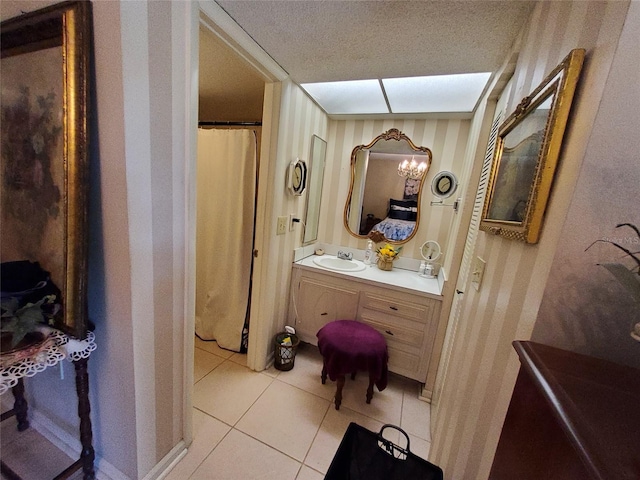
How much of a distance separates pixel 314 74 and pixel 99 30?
3.38 feet

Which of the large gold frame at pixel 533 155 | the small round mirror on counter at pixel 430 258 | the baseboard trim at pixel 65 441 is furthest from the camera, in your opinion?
the small round mirror on counter at pixel 430 258

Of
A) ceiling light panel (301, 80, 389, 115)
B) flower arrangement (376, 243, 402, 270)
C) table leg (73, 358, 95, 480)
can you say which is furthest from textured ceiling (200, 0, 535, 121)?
table leg (73, 358, 95, 480)

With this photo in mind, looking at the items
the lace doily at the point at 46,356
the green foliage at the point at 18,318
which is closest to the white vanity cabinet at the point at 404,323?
the lace doily at the point at 46,356

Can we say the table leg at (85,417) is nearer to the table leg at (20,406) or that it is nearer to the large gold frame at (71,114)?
the large gold frame at (71,114)

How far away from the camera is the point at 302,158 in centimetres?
186

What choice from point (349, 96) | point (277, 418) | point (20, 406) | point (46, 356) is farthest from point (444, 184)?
point (20, 406)

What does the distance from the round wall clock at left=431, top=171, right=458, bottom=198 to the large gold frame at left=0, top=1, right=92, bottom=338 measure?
2.09 meters

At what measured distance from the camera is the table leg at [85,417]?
36.0 inches

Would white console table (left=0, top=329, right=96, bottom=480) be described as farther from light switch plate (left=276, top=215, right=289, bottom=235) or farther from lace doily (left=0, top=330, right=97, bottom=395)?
light switch plate (left=276, top=215, right=289, bottom=235)

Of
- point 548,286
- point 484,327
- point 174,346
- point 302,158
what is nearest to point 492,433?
point 484,327

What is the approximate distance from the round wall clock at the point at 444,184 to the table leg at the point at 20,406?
9.17ft

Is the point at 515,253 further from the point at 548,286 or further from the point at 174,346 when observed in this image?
the point at 174,346

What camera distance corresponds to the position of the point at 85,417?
0.95 metres

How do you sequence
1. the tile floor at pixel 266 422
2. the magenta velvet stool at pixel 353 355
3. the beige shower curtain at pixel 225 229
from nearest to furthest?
the tile floor at pixel 266 422 < the magenta velvet stool at pixel 353 355 < the beige shower curtain at pixel 225 229
